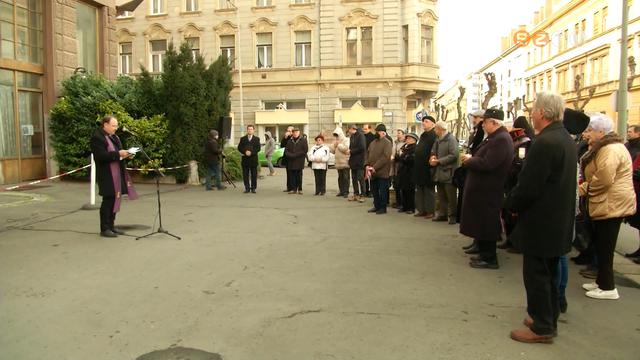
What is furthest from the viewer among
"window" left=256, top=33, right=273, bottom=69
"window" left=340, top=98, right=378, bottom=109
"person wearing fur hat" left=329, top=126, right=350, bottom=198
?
"window" left=256, top=33, right=273, bottom=69

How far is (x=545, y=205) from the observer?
4.40 m

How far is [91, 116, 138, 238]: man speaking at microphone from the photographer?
830cm

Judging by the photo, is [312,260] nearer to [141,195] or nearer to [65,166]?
[141,195]

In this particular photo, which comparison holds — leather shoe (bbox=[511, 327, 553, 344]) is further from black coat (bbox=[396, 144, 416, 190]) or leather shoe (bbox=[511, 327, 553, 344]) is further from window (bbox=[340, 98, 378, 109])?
window (bbox=[340, 98, 378, 109])

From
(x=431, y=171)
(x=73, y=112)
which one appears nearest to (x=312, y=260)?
(x=431, y=171)

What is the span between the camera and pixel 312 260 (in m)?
7.14

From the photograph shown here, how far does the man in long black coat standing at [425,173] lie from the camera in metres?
10.5

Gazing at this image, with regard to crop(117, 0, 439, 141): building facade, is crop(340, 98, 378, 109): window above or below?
below

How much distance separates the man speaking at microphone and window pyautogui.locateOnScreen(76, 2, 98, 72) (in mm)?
10967

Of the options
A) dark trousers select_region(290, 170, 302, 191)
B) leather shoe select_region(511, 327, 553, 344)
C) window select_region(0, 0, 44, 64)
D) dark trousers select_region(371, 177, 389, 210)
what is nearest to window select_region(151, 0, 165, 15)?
window select_region(0, 0, 44, 64)

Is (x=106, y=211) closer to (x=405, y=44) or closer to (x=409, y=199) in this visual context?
(x=409, y=199)

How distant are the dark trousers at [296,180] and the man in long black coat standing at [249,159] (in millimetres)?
1011

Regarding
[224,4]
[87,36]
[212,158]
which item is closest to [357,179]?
[212,158]

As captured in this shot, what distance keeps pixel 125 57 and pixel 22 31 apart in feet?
85.5
